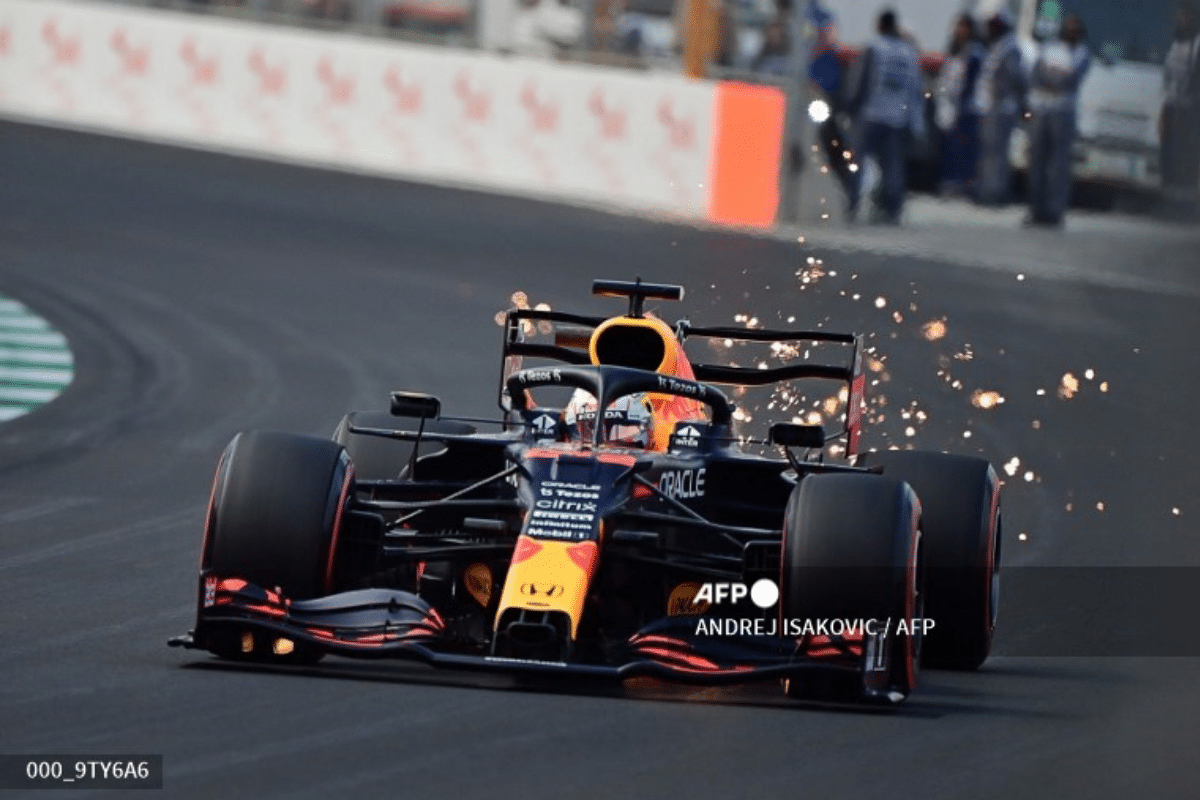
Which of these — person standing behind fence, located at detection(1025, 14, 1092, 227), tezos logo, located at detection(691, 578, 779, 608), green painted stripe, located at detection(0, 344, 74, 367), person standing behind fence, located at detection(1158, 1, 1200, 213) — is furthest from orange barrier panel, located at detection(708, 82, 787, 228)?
tezos logo, located at detection(691, 578, 779, 608)

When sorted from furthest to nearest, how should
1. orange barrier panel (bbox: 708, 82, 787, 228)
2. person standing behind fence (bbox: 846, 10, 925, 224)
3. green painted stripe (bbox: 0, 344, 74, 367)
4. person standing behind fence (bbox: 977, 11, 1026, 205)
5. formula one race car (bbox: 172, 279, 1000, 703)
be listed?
1. person standing behind fence (bbox: 977, 11, 1026, 205)
2. orange barrier panel (bbox: 708, 82, 787, 228)
3. person standing behind fence (bbox: 846, 10, 925, 224)
4. green painted stripe (bbox: 0, 344, 74, 367)
5. formula one race car (bbox: 172, 279, 1000, 703)

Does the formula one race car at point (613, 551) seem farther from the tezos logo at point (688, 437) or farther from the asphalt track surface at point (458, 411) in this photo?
the asphalt track surface at point (458, 411)

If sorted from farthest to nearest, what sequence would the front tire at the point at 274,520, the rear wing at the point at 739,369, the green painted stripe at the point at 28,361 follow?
1. the green painted stripe at the point at 28,361
2. the rear wing at the point at 739,369
3. the front tire at the point at 274,520

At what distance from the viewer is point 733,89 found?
2627cm

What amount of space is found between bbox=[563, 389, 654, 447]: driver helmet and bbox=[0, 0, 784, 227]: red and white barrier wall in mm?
14815

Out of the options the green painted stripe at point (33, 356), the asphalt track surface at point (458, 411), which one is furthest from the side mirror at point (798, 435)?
the green painted stripe at point (33, 356)

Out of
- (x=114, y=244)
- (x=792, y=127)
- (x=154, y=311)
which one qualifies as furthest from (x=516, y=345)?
(x=792, y=127)

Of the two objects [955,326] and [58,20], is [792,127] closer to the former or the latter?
[955,326]

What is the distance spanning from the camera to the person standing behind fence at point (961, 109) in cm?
2717

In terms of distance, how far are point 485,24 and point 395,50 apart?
114 cm

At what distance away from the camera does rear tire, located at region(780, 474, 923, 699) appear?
834 centimetres

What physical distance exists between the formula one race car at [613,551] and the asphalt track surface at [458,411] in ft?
0.54

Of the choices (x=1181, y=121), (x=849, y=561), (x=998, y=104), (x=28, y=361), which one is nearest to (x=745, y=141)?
(x=998, y=104)

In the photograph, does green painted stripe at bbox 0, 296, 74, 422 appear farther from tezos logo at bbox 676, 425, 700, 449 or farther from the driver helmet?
tezos logo at bbox 676, 425, 700, 449
